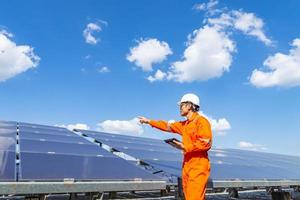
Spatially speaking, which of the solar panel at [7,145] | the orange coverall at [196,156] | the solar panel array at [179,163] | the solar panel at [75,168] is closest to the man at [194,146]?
the orange coverall at [196,156]

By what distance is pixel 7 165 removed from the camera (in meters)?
5.49

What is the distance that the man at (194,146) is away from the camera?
599 centimetres

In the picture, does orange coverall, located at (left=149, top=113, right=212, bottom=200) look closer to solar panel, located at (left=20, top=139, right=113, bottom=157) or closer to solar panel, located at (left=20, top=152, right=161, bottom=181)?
solar panel, located at (left=20, top=152, right=161, bottom=181)

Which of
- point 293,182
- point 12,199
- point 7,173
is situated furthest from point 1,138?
point 293,182

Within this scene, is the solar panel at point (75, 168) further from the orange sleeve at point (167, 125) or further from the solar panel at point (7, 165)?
the orange sleeve at point (167, 125)

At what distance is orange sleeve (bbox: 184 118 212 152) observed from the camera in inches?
241

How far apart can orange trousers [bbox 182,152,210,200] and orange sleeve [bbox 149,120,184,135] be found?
0.70 meters

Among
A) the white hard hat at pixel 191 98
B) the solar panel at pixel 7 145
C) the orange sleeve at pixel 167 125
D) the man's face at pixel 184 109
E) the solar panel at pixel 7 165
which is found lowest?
the solar panel at pixel 7 165

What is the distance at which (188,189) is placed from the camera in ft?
19.7

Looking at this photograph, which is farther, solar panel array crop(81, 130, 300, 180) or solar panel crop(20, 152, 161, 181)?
solar panel array crop(81, 130, 300, 180)

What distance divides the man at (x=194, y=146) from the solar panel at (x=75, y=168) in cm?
55

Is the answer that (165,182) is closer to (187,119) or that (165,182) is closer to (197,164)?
(197,164)

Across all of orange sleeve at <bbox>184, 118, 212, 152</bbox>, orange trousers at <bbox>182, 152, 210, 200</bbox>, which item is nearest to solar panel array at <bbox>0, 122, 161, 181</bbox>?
orange trousers at <bbox>182, 152, 210, 200</bbox>

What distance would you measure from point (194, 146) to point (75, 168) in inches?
70.9
